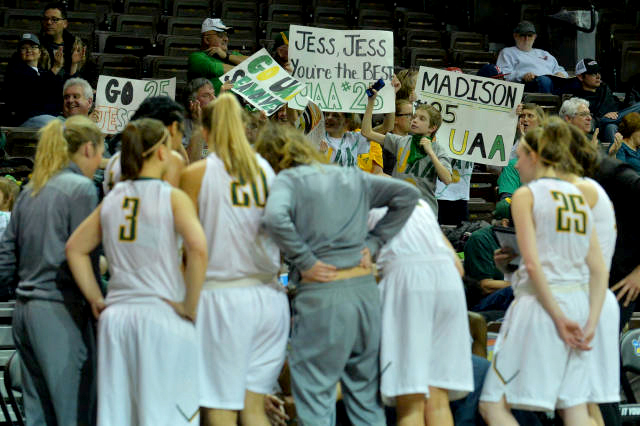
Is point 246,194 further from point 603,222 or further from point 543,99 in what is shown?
point 543,99

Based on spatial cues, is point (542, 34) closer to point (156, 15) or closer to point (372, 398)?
point (156, 15)

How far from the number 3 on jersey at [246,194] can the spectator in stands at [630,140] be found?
162 inches

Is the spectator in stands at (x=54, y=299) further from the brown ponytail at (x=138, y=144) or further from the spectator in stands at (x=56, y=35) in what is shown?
the spectator in stands at (x=56, y=35)

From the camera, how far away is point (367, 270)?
14.6 ft

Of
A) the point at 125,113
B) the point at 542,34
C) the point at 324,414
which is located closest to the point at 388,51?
the point at 125,113

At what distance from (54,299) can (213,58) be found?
4.46m

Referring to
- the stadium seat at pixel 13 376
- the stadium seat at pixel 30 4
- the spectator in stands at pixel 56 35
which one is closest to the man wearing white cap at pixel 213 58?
the spectator in stands at pixel 56 35

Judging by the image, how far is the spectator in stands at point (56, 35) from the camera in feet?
31.0

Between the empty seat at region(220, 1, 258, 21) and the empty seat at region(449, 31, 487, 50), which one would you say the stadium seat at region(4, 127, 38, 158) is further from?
the empty seat at region(449, 31, 487, 50)

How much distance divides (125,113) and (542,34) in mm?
7080

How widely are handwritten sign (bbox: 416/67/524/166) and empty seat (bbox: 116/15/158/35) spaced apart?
4.47 meters

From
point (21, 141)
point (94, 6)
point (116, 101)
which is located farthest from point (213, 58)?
point (94, 6)

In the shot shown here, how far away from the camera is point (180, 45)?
11.1 metres

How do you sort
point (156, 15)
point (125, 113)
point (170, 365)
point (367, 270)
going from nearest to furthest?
point (170, 365) → point (367, 270) → point (125, 113) → point (156, 15)
